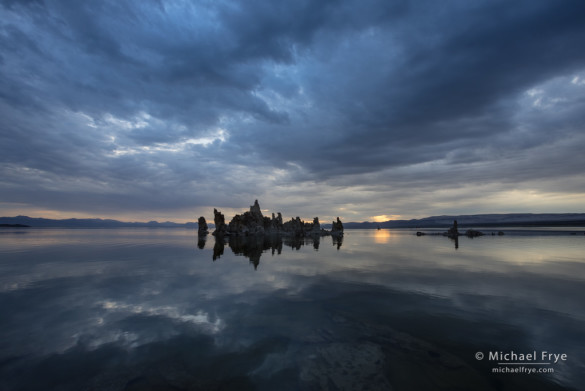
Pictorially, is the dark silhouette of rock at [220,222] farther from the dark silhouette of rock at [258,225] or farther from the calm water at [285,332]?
the calm water at [285,332]

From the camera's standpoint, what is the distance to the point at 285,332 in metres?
12.5

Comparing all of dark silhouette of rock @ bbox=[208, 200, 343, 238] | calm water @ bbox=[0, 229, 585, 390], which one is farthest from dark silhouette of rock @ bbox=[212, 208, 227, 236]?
calm water @ bbox=[0, 229, 585, 390]

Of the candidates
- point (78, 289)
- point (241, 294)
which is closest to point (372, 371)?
point (241, 294)

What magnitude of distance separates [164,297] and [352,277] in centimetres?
1757

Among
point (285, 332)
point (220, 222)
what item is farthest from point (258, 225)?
point (285, 332)

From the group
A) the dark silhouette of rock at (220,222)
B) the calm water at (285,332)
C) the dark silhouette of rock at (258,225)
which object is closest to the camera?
the calm water at (285,332)

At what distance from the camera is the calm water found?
873 centimetres

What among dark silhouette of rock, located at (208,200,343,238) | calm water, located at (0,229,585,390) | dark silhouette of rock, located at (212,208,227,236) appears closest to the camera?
calm water, located at (0,229,585,390)

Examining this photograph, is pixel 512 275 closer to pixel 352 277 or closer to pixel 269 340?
pixel 352 277

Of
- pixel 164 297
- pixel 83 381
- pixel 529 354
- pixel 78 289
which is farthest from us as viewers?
pixel 78 289

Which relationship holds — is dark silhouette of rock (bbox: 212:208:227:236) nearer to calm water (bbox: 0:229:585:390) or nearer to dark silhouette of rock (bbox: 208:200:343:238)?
dark silhouette of rock (bbox: 208:200:343:238)

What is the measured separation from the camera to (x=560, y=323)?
13.5 m

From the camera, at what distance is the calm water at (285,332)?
8734 mm

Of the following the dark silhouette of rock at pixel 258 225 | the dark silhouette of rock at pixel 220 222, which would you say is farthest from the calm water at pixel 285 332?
the dark silhouette of rock at pixel 220 222
